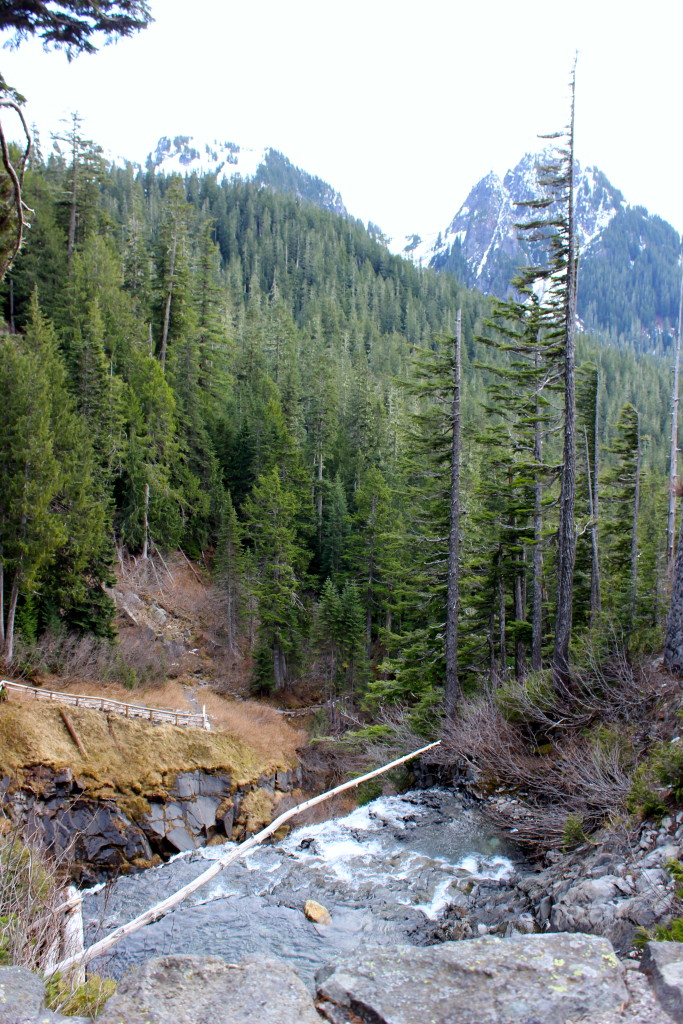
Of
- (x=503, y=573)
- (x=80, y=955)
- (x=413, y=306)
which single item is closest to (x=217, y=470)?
(x=503, y=573)

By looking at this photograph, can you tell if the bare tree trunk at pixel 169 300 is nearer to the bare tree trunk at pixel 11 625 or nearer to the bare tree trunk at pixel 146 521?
the bare tree trunk at pixel 146 521

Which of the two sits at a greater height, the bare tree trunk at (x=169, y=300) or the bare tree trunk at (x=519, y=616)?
the bare tree trunk at (x=169, y=300)

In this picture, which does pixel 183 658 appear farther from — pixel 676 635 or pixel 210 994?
pixel 210 994

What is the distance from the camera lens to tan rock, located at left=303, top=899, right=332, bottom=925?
10062mm

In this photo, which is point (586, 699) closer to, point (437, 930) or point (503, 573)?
point (437, 930)

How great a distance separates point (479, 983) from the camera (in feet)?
11.2

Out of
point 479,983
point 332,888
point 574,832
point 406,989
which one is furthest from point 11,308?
point 479,983

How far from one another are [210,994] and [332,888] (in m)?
9.11

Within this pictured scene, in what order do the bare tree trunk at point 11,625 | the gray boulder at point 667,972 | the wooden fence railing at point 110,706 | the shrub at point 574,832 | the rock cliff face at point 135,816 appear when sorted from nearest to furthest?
the gray boulder at point 667,972
the shrub at point 574,832
the rock cliff face at point 135,816
the wooden fence railing at point 110,706
the bare tree trunk at point 11,625

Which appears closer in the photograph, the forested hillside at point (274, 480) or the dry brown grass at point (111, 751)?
the dry brown grass at point (111, 751)

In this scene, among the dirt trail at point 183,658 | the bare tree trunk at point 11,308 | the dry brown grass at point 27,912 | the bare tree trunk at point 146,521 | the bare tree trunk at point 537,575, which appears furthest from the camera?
the bare tree trunk at point 146,521

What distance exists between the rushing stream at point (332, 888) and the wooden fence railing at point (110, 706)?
5.95 metres

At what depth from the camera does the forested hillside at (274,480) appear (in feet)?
62.0

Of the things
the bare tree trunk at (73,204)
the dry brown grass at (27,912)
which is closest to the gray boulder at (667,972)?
the dry brown grass at (27,912)
